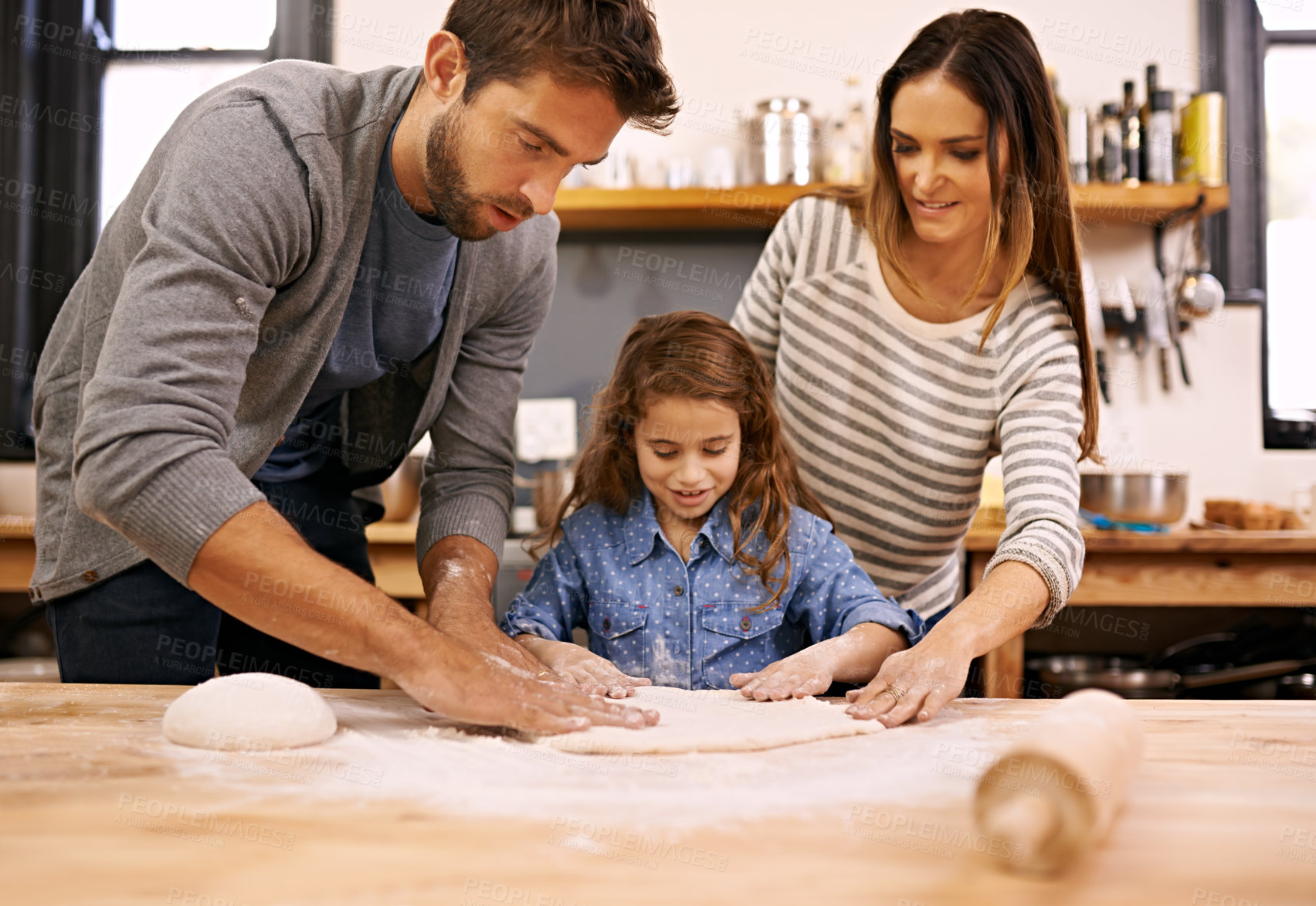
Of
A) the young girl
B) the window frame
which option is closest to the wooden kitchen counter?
the young girl

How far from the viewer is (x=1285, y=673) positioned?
228 centimetres

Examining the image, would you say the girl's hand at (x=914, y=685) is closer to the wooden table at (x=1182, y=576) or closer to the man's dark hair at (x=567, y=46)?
the man's dark hair at (x=567, y=46)

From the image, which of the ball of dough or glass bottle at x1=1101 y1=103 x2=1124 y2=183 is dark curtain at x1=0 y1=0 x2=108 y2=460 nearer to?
the ball of dough

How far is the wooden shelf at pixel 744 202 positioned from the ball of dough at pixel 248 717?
6.31 ft

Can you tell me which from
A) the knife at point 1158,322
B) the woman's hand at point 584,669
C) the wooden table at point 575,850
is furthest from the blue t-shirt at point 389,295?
the knife at point 1158,322

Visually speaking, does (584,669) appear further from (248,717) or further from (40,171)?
(40,171)

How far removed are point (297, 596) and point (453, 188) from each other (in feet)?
1.45

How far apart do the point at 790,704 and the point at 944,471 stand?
0.50 m

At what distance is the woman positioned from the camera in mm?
1179

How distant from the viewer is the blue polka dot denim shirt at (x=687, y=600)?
1.25m

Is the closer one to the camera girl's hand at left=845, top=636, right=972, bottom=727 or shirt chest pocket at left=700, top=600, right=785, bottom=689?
girl's hand at left=845, top=636, right=972, bottom=727

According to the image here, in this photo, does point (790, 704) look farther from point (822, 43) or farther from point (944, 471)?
point (822, 43)

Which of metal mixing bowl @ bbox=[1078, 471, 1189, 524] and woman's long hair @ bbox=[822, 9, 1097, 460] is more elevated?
woman's long hair @ bbox=[822, 9, 1097, 460]

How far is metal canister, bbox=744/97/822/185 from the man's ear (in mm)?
1704
